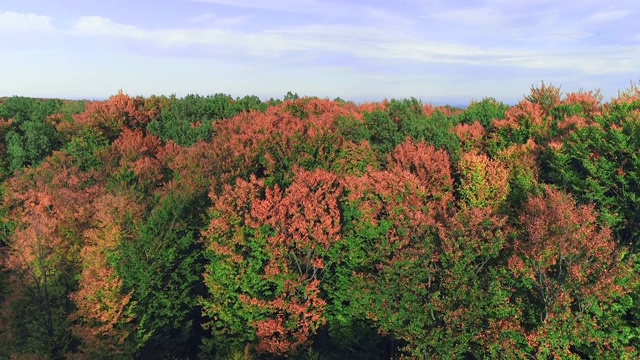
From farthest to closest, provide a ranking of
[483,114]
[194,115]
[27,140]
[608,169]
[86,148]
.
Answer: [27,140] < [194,115] < [86,148] < [483,114] < [608,169]

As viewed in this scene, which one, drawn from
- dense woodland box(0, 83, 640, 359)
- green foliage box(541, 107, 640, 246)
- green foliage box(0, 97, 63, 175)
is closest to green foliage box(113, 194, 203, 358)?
dense woodland box(0, 83, 640, 359)

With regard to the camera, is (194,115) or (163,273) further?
(194,115)

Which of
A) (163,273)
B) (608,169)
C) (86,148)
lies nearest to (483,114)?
(608,169)

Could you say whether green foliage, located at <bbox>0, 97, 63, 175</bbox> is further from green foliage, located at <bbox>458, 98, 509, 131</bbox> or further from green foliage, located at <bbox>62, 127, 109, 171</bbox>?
green foliage, located at <bbox>458, 98, 509, 131</bbox>

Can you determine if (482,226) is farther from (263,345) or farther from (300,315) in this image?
(263,345)

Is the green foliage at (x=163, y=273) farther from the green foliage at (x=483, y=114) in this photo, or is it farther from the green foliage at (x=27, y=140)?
the green foliage at (x=27, y=140)

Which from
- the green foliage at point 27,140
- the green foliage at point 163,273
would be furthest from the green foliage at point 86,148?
the green foliage at point 163,273

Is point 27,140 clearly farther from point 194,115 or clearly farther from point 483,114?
point 483,114

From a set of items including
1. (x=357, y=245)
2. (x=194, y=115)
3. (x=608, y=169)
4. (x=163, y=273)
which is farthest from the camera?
(x=194, y=115)

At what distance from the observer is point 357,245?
80.0 feet

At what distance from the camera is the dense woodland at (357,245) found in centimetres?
1909

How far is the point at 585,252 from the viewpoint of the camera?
18.9 meters

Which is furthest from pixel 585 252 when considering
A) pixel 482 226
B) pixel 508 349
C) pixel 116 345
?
pixel 116 345

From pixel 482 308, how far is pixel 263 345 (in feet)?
40.2
